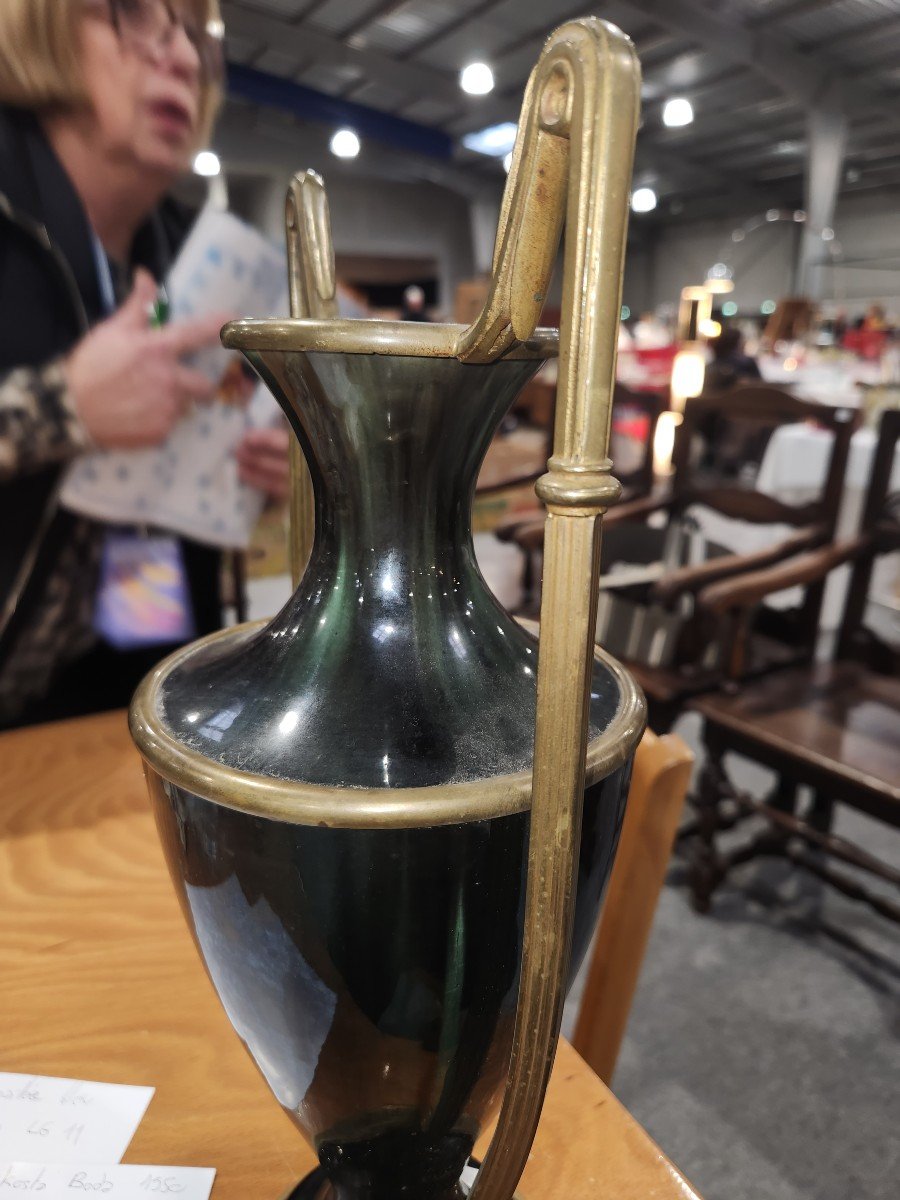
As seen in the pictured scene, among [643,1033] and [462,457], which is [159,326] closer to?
[462,457]

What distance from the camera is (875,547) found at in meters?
1.86

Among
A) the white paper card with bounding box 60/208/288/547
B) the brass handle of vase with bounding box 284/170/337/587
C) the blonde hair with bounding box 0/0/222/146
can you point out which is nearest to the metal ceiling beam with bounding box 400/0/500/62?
the blonde hair with bounding box 0/0/222/146

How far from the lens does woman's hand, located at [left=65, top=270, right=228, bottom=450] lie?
45.0 inches

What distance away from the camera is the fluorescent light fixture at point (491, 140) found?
392 inches

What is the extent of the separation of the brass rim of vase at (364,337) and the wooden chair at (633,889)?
1.55 ft

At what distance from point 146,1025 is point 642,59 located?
609cm

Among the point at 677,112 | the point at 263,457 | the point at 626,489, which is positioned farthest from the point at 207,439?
the point at 677,112

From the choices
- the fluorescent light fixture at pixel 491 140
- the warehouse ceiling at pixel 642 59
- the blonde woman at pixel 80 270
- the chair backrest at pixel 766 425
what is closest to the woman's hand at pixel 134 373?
the blonde woman at pixel 80 270

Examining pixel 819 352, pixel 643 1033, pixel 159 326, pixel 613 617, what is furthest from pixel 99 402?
pixel 819 352

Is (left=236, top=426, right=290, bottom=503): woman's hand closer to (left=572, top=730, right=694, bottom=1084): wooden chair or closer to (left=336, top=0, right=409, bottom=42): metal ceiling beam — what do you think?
(left=572, top=730, right=694, bottom=1084): wooden chair

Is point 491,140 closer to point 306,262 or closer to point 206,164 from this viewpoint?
point 206,164

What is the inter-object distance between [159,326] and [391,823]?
40.1 inches

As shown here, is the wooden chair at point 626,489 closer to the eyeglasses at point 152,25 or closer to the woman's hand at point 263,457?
the woman's hand at point 263,457

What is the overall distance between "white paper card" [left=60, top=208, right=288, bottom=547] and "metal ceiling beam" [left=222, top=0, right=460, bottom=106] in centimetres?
647
